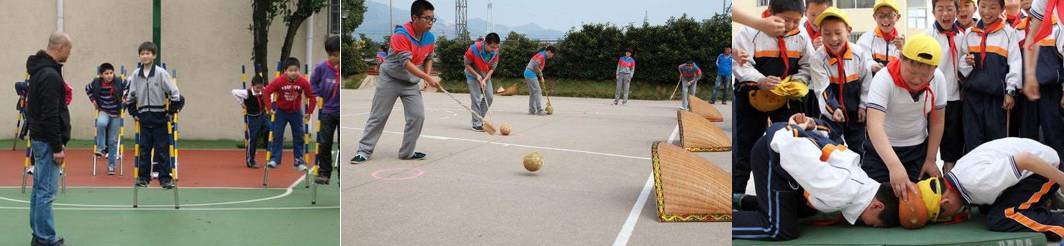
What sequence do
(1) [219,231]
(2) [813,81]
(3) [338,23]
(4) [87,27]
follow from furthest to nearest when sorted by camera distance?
(4) [87,27], (1) [219,231], (3) [338,23], (2) [813,81]

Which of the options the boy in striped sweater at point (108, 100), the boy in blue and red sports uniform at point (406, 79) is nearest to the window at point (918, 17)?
the boy in blue and red sports uniform at point (406, 79)

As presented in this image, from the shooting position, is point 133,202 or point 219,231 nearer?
point 219,231

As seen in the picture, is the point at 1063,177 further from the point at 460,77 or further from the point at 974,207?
the point at 460,77

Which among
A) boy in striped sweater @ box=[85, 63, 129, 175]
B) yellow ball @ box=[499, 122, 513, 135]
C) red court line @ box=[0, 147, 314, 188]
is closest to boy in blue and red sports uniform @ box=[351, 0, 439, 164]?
yellow ball @ box=[499, 122, 513, 135]

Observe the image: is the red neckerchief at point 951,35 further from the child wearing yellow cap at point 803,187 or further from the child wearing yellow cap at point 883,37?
the child wearing yellow cap at point 803,187

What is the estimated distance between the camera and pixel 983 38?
2.55 m

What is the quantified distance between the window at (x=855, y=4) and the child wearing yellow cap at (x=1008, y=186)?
1.41 feet

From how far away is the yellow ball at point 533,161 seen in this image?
94.8 inches

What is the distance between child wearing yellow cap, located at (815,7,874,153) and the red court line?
962 cm

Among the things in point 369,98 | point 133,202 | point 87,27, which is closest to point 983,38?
point 369,98

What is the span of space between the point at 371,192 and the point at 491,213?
31 cm

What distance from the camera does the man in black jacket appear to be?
237 inches

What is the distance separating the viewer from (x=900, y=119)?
94.7 inches

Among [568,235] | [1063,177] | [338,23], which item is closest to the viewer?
[1063,177]
